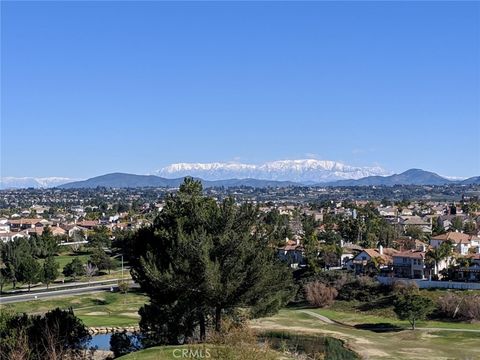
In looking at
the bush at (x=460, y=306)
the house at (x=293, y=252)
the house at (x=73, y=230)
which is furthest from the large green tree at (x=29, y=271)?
the house at (x=73, y=230)

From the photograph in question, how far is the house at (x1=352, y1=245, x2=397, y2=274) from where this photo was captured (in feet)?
241

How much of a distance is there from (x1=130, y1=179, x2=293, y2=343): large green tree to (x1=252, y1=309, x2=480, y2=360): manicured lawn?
11279 mm

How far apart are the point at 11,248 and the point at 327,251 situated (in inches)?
1542

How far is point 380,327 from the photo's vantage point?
173 ft

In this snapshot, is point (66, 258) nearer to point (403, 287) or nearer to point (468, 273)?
point (403, 287)

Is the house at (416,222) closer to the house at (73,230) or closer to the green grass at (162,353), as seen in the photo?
the house at (73,230)

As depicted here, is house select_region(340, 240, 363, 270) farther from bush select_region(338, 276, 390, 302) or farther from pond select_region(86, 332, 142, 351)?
pond select_region(86, 332, 142, 351)

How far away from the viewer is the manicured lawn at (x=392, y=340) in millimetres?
39125

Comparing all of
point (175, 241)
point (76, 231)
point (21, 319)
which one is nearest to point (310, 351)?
point (175, 241)

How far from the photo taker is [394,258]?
72625 mm

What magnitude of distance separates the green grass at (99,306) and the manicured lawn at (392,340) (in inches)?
493

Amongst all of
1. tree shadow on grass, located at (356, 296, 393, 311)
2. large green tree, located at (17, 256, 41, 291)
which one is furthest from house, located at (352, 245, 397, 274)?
large green tree, located at (17, 256, 41, 291)

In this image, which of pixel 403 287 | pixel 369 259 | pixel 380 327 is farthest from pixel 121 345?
pixel 369 259

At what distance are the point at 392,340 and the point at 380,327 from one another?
7.46 meters
